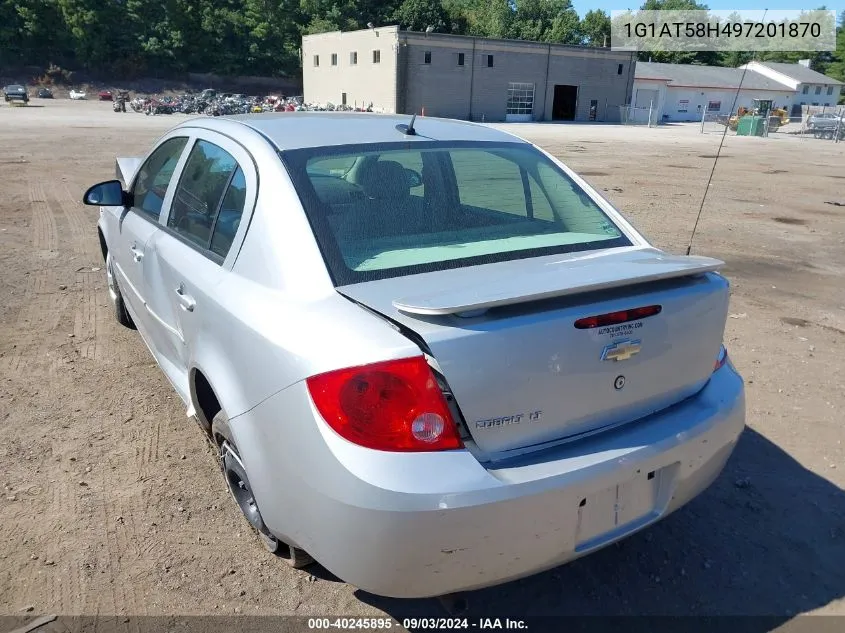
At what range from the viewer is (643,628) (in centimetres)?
255

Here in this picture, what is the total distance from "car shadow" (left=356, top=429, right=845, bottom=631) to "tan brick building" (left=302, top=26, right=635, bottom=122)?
43.6 metres

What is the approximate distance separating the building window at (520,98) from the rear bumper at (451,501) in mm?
53605

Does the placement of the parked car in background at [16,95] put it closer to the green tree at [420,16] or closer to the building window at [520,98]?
the green tree at [420,16]

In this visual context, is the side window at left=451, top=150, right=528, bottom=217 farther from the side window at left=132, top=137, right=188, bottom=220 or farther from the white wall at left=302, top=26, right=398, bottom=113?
the white wall at left=302, top=26, right=398, bottom=113

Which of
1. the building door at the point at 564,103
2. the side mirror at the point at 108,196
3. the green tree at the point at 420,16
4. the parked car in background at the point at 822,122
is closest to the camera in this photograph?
the side mirror at the point at 108,196

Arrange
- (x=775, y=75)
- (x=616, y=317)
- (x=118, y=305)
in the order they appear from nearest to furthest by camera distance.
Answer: (x=616, y=317) → (x=118, y=305) → (x=775, y=75)

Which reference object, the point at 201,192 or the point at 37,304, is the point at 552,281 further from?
the point at 37,304

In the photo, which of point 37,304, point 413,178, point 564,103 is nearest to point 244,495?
point 413,178

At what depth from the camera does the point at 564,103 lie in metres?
56.5

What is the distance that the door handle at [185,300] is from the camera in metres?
2.90

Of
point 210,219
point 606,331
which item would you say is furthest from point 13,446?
point 606,331

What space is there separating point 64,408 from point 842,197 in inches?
617

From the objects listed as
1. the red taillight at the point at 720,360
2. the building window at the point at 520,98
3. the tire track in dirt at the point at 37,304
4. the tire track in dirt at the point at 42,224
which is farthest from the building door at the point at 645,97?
the red taillight at the point at 720,360

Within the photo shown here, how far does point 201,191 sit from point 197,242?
11.9 inches
